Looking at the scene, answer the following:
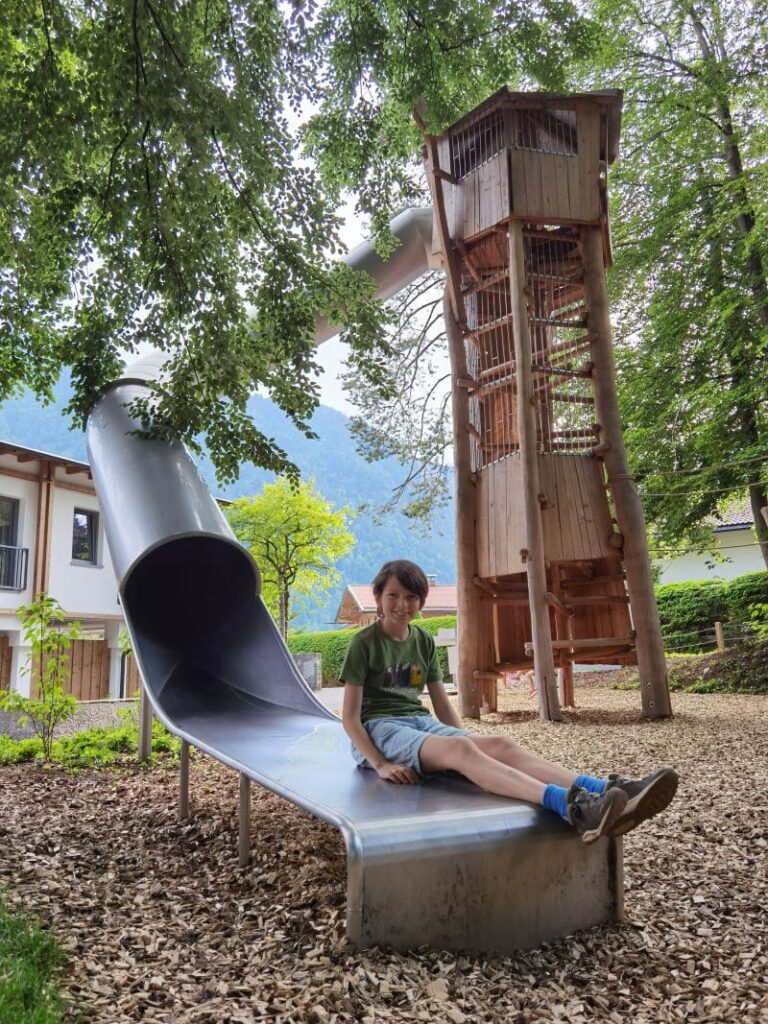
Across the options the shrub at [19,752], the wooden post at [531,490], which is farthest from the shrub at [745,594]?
the shrub at [19,752]

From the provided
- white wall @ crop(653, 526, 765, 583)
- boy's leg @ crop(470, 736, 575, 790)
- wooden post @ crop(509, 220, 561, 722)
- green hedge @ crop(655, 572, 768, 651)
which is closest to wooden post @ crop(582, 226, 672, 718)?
wooden post @ crop(509, 220, 561, 722)

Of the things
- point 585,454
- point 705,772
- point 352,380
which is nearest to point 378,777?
point 705,772

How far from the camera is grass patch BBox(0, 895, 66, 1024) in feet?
6.08

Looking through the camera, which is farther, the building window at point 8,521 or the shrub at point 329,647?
the shrub at point 329,647

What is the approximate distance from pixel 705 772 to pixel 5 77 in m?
5.33

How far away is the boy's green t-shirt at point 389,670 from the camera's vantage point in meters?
3.04

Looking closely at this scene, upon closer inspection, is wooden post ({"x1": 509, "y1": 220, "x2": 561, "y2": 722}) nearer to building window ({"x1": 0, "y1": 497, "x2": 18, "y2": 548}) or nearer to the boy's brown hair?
the boy's brown hair

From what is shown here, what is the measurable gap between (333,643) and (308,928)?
773 inches

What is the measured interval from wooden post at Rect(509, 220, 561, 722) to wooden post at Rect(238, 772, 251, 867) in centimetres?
415

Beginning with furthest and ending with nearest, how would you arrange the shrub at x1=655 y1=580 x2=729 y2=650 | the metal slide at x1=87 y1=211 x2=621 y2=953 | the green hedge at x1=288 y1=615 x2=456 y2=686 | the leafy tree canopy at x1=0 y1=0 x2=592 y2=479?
the green hedge at x1=288 y1=615 x2=456 y2=686
the shrub at x1=655 y1=580 x2=729 y2=650
the leafy tree canopy at x1=0 y1=0 x2=592 y2=479
the metal slide at x1=87 y1=211 x2=621 y2=953

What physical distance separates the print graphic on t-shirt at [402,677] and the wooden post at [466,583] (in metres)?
4.60

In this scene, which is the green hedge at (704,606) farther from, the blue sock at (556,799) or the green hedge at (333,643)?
the blue sock at (556,799)

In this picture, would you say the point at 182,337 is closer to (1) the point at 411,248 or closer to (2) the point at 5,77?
(2) the point at 5,77

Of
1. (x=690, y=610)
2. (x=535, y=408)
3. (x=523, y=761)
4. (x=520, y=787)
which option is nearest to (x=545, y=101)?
(x=535, y=408)
